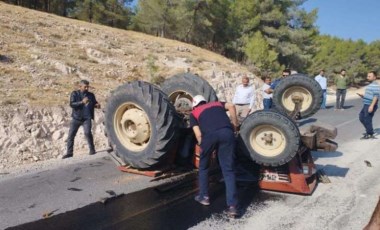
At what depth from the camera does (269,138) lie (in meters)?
4.93

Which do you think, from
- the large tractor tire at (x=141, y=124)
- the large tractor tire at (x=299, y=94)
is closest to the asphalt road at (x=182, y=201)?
the large tractor tire at (x=141, y=124)

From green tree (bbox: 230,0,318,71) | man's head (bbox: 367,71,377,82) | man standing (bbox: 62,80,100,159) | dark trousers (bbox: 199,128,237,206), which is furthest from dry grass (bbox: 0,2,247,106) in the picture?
green tree (bbox: 230,0,318,71)

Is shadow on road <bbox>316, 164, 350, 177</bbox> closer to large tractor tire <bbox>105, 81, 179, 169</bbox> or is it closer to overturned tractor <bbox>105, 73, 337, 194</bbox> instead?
overturned tractor <bbox>105, 73, 337, 194</bbox>

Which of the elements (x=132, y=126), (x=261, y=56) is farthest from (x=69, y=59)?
(x=261, y=56)

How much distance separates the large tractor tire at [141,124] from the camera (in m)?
5.29

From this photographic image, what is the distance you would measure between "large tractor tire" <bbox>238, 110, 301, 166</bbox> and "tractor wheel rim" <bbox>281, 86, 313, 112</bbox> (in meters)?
2.21

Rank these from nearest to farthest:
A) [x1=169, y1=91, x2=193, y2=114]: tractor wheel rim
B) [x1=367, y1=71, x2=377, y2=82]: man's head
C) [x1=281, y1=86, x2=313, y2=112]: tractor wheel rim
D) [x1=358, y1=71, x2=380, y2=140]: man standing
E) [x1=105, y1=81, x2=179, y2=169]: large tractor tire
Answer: [x1=105, y1=81, x2=179, y2=169]: large tractor tire
[x1=169, y1=91, x2=193, y2=114]: tractor wheel rim
[x1=281, y1=86, x2=313, y2=112]: tractor wheel rim
[x1=367, y1=71, x2=377, y2=82]: man's head
[x1=358, y1=71, x2=380, y2=140]: man standing

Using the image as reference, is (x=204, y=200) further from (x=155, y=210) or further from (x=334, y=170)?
(x=334, y=170)

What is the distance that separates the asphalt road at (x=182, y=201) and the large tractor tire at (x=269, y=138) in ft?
1.76

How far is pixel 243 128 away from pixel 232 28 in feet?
91.4

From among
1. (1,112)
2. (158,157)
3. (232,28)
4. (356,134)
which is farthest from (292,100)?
(232,28)

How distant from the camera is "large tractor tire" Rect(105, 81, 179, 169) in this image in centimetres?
529

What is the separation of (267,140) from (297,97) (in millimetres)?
2299

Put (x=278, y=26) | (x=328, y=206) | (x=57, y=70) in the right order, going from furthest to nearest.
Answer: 1. (x=278, y=26)
2. (x=57, y=70)
3. (x=328, y=206)
